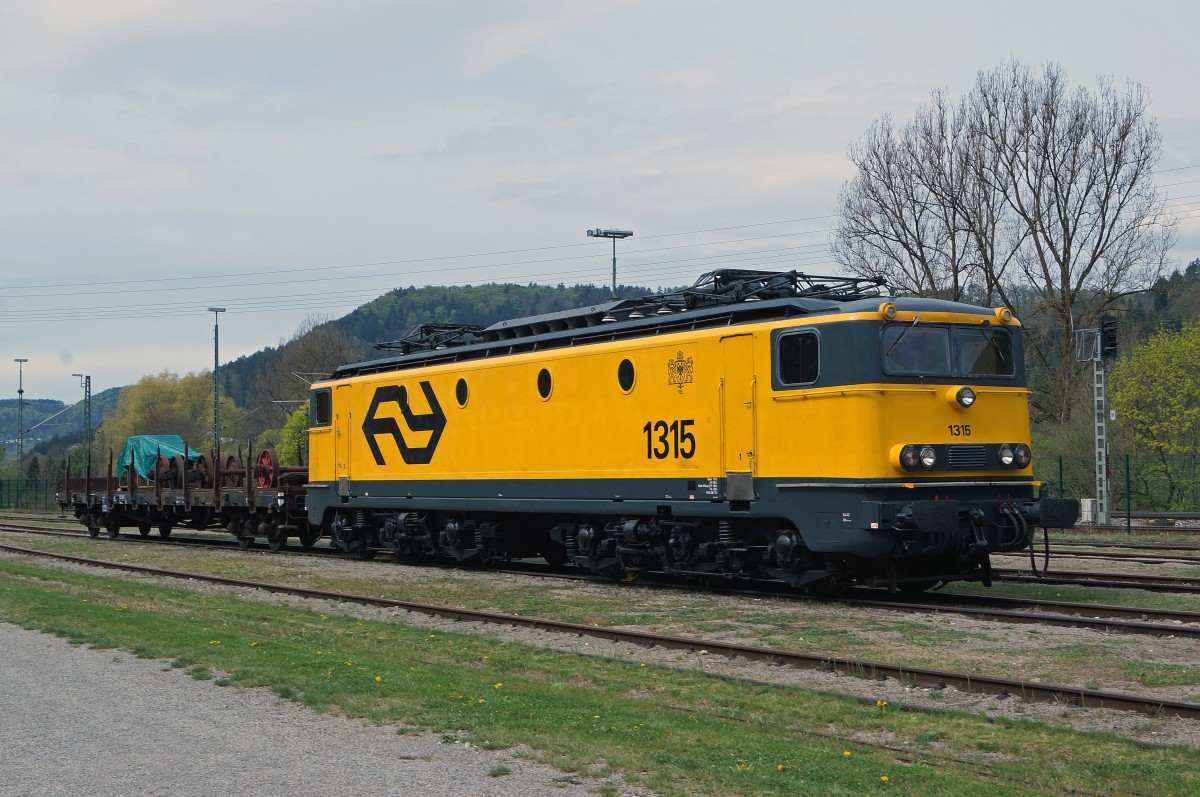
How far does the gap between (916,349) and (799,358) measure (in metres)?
1.35

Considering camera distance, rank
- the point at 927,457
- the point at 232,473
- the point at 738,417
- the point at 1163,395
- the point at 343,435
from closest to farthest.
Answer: the point at 927,457
the point at 738,417
the point at 343,435
the point at 232,473
the point at 1163,395

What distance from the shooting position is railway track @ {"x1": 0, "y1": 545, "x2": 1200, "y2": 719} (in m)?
8.66

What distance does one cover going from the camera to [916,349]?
47.0ft

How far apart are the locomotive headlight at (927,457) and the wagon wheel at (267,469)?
684 inches

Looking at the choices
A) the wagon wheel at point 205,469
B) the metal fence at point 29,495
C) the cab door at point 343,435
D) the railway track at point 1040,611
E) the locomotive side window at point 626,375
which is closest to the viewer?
the railway track at point 1040,611

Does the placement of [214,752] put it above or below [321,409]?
below

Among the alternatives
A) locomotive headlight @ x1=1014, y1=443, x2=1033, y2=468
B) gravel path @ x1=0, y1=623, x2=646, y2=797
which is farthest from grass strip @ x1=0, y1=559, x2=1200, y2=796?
locomotive headlight @ x1=1014, y1=443, x2=1033, y2=468

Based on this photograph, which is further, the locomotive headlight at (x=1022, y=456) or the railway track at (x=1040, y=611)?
the locomotive headlight at (x=1022, y=456)

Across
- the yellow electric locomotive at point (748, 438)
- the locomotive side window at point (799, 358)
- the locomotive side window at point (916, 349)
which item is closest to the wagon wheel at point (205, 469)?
the yellow electric locomotive at point (748, 438)

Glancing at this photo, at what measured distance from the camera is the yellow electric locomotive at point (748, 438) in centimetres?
1394

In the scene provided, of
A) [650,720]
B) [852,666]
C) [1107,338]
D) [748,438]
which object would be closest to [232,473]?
[748,438]

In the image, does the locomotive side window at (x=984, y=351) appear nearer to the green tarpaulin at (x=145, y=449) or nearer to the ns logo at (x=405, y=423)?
the ns logo at (x=405, y=423)

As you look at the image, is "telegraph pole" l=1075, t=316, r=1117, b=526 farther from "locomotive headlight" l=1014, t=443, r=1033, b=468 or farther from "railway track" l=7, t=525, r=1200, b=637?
"locomotive headlight" l=1014, t=443, r=1033, b=468

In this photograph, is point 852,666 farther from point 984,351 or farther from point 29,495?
point 29,495
